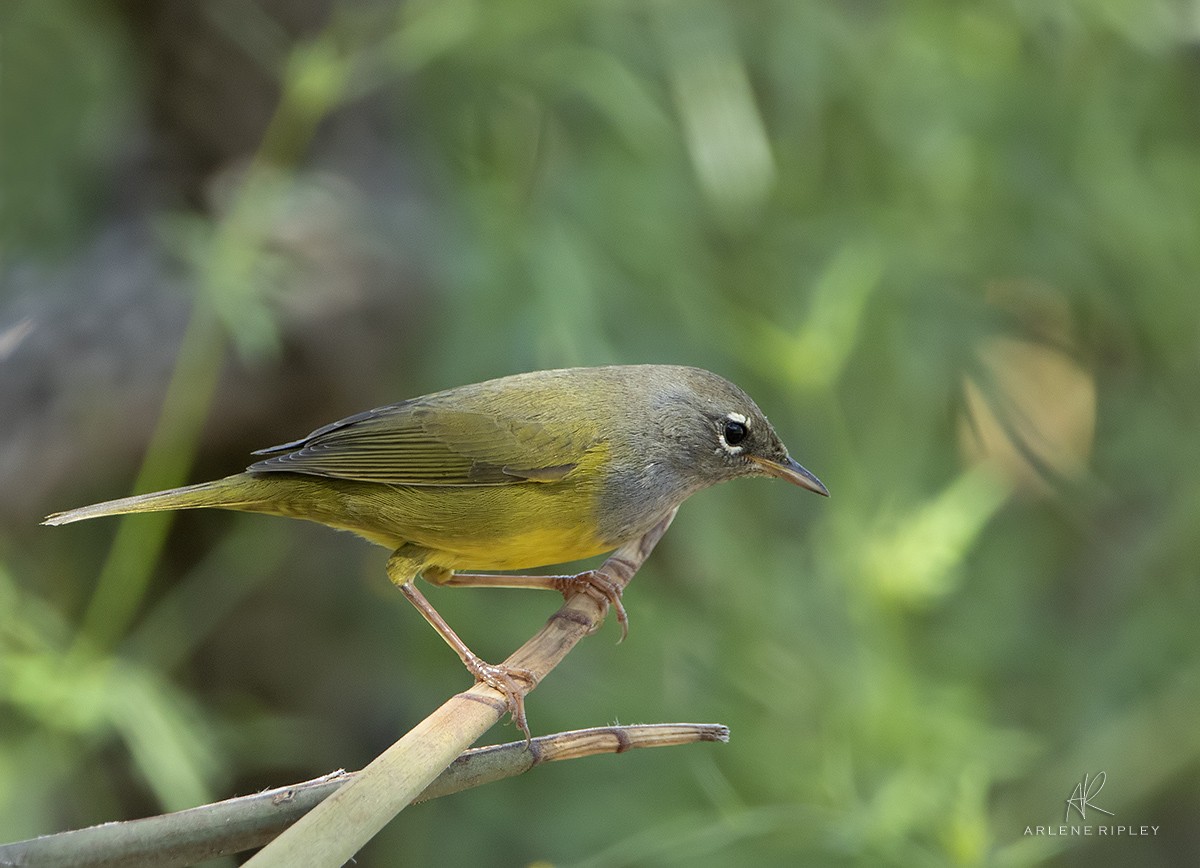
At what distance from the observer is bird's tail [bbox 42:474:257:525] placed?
2.35 meters

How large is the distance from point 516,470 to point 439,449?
214mm

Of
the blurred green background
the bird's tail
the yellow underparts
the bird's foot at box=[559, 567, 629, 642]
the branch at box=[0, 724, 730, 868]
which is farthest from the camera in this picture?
the blurred green background

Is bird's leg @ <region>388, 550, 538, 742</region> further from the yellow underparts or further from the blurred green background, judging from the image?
the blurred green background

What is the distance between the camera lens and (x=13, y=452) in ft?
12.1

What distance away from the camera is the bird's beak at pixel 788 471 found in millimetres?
3010

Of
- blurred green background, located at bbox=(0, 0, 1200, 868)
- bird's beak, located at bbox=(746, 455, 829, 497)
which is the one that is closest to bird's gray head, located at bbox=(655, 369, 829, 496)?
bird's beak, located at bbox=(746, 455, 829, 497)

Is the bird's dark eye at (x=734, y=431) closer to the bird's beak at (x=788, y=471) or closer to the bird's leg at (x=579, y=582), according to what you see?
the bird's beak at (x=788, y=471)

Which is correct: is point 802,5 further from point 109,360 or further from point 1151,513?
point 109,360

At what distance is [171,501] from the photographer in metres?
2.51

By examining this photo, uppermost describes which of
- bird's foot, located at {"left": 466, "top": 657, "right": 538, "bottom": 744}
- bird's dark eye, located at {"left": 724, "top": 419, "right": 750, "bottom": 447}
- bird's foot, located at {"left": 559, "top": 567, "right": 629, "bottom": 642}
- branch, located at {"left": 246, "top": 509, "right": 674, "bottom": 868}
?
bird's dark eye, located at {"left": 724, "top": 419, "right": 750, "bottom": 447}
